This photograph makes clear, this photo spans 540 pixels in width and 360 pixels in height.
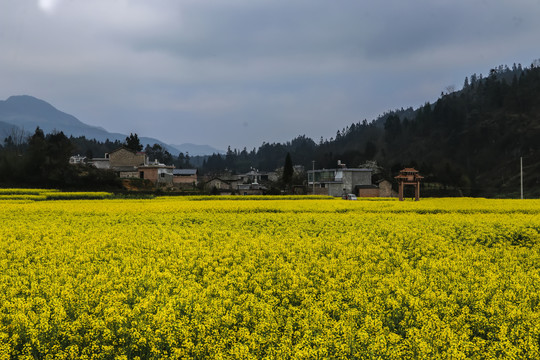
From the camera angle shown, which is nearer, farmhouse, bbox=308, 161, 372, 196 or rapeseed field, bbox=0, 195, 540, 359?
rapeseed field, bbox=0, 195, 540, 359

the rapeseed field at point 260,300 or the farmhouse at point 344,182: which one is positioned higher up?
the farmhouse at point 344,182

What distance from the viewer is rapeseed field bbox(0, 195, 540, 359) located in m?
4.70

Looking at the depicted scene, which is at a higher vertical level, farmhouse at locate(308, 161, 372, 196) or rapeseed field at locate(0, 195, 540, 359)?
farmhouse at locate(308, 161, 372, 196)

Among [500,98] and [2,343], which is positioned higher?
[500,98]

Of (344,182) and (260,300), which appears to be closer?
(260,300)

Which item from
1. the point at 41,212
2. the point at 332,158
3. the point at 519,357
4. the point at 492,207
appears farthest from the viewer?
the point at 332,158

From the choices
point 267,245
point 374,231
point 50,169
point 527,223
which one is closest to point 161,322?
point 267,245

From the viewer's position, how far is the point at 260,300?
243 inches

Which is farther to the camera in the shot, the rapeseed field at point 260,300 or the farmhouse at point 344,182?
the farmhouse at point 344,182

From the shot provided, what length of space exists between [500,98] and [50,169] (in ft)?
371

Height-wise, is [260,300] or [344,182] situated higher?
[344,182]

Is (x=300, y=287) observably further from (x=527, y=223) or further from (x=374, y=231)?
(x=527, y=223)

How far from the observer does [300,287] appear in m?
6.86

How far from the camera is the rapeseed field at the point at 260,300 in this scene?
4703 mm
